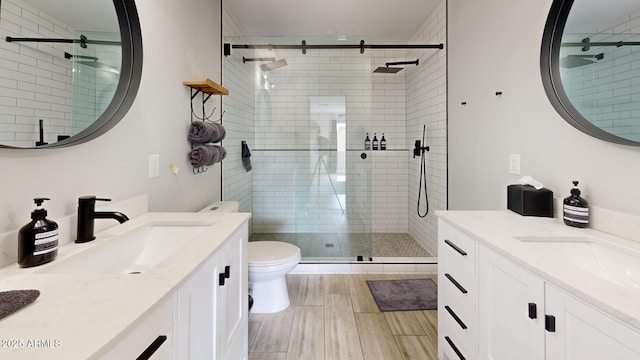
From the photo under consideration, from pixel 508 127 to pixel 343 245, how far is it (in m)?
1.96

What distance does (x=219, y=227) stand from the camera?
1219 millimetres

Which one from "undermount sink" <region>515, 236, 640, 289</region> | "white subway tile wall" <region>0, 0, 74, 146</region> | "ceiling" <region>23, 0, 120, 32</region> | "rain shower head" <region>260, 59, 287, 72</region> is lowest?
"undermount sink" <region>515, 236, 640, 289</region>

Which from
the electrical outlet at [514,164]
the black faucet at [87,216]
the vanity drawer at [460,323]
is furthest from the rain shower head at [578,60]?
the black faucet at [87,216]

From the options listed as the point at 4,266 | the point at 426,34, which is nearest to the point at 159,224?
the point at 4,266

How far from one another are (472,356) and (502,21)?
1923mm

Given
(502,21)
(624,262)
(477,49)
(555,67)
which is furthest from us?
(477,49)

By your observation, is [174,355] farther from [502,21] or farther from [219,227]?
[502,21]

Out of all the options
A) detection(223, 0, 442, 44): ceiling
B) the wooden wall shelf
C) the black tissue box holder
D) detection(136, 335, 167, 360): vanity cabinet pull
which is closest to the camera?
detection(136, 335, 167, 360): vanity cabinet pull

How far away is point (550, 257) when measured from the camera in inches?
36.3

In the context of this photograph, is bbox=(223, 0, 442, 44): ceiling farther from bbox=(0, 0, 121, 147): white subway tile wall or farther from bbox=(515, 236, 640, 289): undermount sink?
bbox=(515, 236, 640, 289): undermount sink

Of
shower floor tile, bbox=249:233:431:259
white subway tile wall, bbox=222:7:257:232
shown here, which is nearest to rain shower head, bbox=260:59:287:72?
white subway tile wall, bbox=222:7:257:232

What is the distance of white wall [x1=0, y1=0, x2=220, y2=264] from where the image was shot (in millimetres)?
887

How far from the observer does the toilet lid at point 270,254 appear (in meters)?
2.03

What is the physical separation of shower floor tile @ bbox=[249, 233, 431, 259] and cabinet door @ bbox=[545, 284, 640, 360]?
226 centimetres
